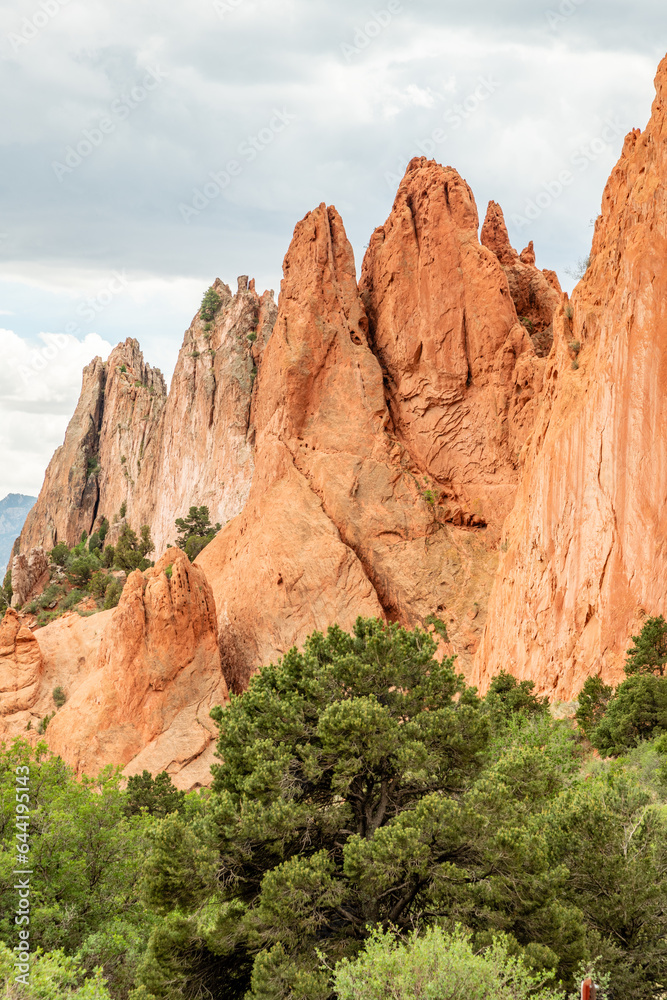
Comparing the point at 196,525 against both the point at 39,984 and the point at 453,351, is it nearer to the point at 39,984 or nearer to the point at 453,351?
the point at 453,351

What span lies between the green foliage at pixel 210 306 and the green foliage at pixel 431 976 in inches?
3340

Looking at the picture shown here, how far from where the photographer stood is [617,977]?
14.5 meters

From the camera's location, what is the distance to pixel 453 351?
174ft

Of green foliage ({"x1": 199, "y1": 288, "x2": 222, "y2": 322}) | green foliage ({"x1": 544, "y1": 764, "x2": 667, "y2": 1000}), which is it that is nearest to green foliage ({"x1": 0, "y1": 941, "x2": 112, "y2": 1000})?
green foliage ({"x1": 544, "y1": 764, "x2": 667, "y2": 1000})

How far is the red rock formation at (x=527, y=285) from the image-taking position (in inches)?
2208

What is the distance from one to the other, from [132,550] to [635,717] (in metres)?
62.7

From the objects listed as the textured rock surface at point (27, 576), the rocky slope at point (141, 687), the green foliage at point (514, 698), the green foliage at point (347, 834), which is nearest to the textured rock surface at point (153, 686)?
the rocky slope at point (141, 687)

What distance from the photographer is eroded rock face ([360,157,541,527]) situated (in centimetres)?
5094

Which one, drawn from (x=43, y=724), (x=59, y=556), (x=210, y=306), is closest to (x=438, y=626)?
(x=43, y=724)

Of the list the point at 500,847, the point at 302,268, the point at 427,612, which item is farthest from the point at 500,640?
the point at 302,268

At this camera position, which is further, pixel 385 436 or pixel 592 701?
pixel 385 436

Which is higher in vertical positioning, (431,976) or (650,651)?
(650,651)

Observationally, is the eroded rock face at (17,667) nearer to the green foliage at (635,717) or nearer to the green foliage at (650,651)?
the green foliage at (635,717)

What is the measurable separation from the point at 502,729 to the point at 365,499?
2278 centimetres
